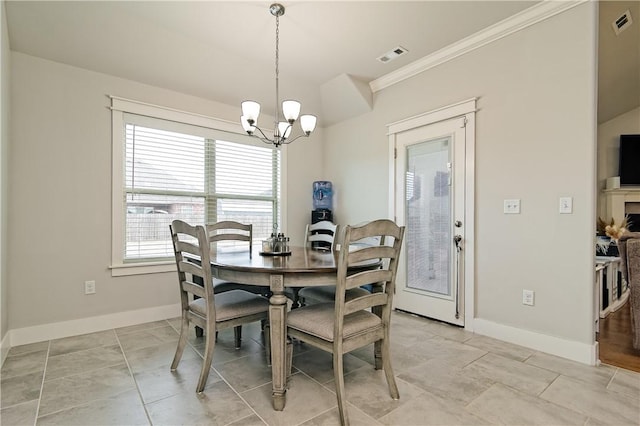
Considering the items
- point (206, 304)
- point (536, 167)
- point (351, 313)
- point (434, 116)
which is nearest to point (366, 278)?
point (351, 313)

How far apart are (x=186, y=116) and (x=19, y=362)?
8.56 feet

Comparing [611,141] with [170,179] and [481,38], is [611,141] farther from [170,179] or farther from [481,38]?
[170,179]

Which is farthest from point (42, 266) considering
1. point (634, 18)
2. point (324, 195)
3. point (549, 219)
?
point (634, 18)

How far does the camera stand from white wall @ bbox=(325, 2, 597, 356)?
2350 mm

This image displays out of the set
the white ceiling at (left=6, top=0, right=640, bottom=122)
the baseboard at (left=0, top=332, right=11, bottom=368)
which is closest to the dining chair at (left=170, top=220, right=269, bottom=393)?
the baseboard at (left=0, top=332, right=11, bottom=368)

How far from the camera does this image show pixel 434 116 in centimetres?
333

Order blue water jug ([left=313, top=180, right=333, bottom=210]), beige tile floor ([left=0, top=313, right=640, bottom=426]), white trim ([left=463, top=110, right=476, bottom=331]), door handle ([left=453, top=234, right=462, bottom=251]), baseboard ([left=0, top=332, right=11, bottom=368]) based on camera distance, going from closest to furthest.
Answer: beige tile floor ([left=0, top=313, right=640, bottom=426])
baseboard ([left=0, top=332, right=11, bottom=368])
white trim ([left=463, top=110, right=476, bottom=331])
door handle ([left=453, top=234, right=462, bottom=251])
blue water jug ([left=313, top=180, right=333, bottom=210])

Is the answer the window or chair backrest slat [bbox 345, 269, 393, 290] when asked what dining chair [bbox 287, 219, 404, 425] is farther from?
the window

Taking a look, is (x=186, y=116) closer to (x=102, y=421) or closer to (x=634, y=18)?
(x=102, y=421)

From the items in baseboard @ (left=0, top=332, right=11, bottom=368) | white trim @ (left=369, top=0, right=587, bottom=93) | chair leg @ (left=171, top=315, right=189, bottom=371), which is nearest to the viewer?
chair leg @ (left=171, top=315, right=189, bottom=371)

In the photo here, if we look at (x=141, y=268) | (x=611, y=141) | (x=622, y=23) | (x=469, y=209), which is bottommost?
(x=141, y=268)

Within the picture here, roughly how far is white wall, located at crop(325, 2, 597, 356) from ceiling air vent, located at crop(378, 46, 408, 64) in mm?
426

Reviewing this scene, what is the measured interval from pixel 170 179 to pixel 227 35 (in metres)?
1.61

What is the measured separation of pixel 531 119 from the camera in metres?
2.63
